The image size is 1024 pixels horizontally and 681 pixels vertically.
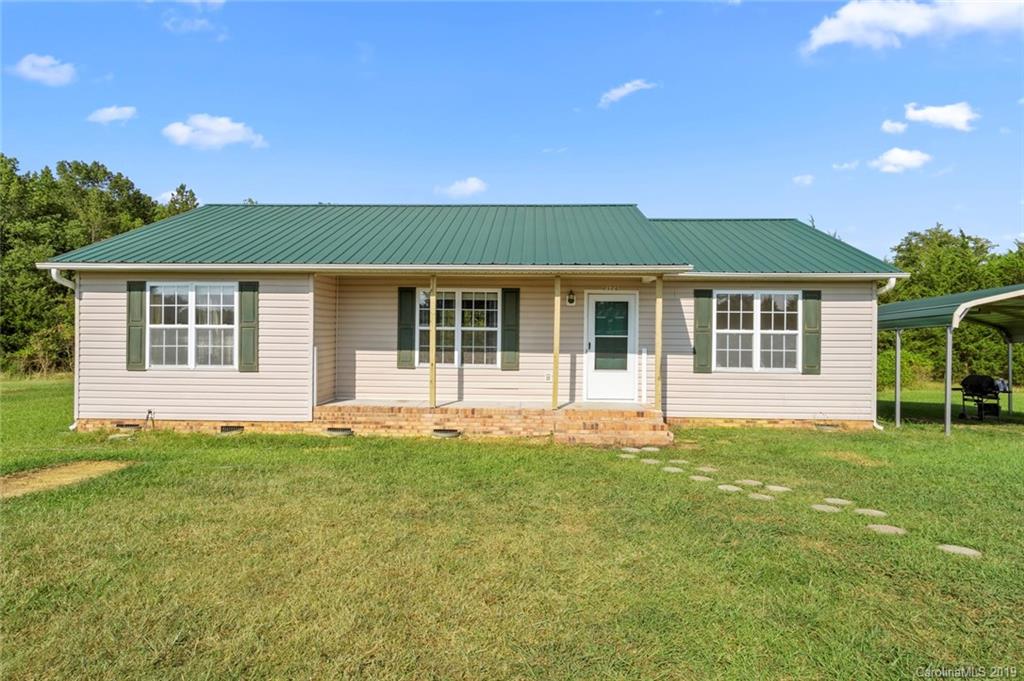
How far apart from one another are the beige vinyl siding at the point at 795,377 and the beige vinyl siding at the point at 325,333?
627cm

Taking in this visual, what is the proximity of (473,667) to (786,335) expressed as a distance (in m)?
9.12

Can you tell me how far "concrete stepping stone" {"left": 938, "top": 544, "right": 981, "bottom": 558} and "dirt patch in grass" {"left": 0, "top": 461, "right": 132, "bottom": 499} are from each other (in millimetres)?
8344

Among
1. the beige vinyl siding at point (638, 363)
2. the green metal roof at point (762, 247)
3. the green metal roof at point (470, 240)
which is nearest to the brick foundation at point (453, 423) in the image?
the beige vinyl siding at point (638, 363)

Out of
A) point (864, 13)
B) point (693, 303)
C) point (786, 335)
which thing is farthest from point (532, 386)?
point (864, 13)

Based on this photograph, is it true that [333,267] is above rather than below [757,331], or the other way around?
above

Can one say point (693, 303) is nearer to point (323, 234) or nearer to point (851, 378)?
point (851, 378)

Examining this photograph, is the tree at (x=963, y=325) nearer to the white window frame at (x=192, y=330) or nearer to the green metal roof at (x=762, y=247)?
the green metal roof at (x=762, y=247)

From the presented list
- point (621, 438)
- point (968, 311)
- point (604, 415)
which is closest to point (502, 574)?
point (621, 438)

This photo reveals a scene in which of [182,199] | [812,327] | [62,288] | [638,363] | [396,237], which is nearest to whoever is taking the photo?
[812,327]

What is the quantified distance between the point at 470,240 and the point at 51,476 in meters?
7.03

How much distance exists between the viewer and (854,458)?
24.5ft

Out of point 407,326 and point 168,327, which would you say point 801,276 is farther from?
point 168,327

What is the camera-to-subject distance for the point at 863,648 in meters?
2.82

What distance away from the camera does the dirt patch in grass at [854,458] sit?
7.12 m
